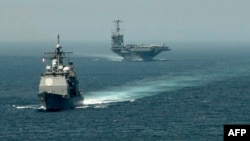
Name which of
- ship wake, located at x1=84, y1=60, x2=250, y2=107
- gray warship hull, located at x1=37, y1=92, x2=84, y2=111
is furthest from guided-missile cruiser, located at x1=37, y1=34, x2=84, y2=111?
ship wake, located at x1=84, y1=60, x2=250, y2=107

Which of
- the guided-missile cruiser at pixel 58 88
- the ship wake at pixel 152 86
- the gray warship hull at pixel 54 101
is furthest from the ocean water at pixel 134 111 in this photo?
the guided-missile cruiser at pixel 58 88

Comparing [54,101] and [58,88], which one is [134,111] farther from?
[58,88]

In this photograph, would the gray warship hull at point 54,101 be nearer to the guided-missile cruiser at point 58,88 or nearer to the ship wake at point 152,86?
the guided-missile cruiser at point 58,88

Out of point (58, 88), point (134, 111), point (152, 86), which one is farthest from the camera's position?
point (152, 86)

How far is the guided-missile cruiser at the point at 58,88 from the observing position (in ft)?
359

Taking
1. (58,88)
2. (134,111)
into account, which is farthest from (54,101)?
(134,111)

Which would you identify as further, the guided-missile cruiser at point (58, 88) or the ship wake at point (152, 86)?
the ship wake at point (152, 86)

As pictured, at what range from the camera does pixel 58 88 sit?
113 m

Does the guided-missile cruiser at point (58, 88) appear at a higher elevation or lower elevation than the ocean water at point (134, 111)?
higher

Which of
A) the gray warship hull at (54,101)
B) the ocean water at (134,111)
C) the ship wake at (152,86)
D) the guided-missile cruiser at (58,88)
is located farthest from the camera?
Answer: the ship wake at (152,86)

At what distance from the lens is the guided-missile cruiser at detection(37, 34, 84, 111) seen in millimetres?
109500

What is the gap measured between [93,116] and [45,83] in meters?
14.5

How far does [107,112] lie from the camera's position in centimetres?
10556

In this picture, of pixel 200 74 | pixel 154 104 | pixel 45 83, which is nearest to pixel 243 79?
pixel 200 74
